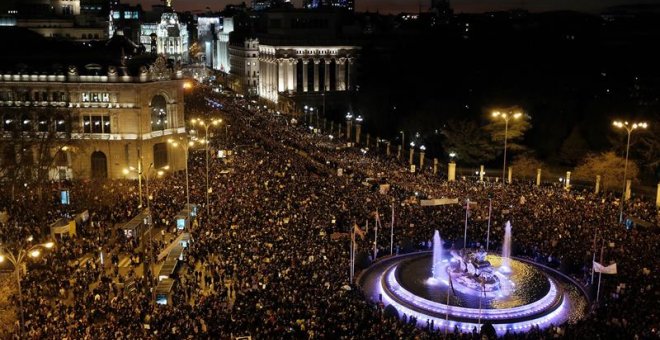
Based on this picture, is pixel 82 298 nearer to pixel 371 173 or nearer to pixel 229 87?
pixel 371 173

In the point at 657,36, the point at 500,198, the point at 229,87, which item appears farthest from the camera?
the point at 229,87

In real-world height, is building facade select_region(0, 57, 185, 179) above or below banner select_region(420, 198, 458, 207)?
above

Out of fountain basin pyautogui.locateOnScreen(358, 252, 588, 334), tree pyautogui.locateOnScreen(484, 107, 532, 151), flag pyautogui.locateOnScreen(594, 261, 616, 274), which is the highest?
tree pyautogui.locateOnScreen(484, 107, 532, 151)

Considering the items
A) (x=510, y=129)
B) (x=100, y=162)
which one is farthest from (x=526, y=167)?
(x=100, y=162)

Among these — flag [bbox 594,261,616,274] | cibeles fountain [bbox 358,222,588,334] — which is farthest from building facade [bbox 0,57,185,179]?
flag [bbox 594,261,616,274]

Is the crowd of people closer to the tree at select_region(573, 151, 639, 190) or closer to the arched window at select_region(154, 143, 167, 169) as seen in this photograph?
the arched window at select_region(154, 143, 167, 169)

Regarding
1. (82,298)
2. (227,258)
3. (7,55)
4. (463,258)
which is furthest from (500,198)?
(7,55)
